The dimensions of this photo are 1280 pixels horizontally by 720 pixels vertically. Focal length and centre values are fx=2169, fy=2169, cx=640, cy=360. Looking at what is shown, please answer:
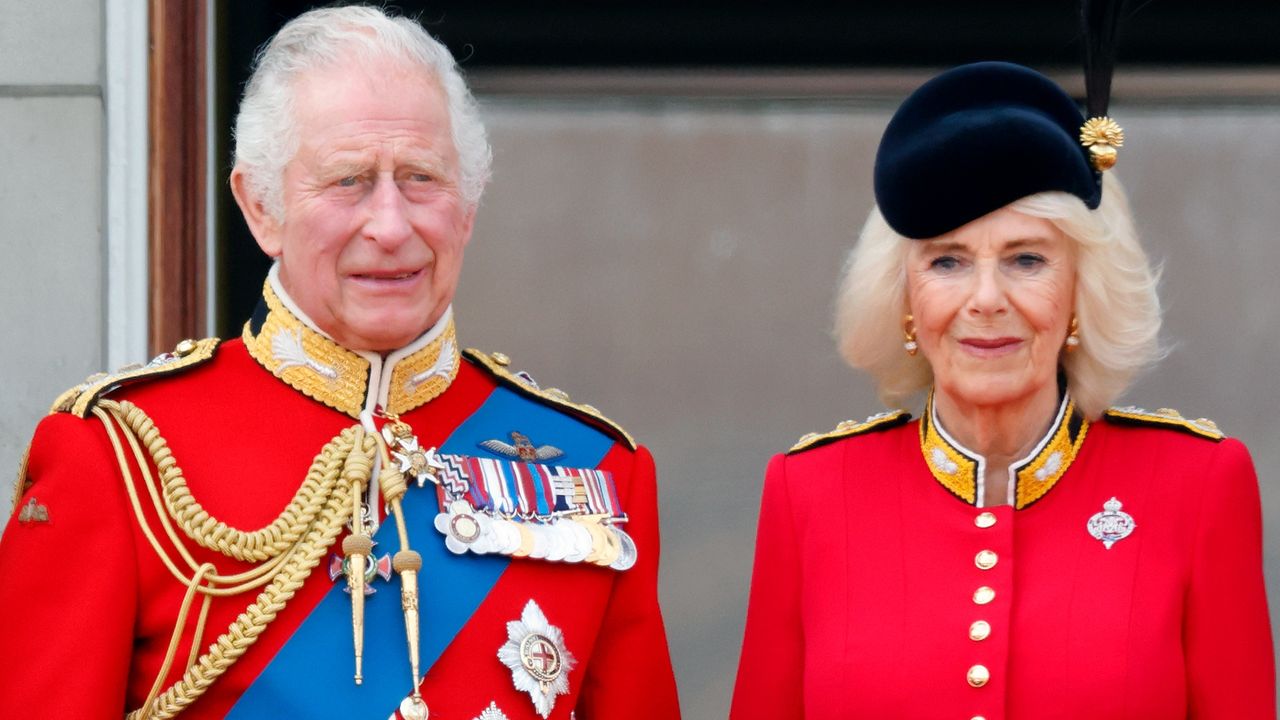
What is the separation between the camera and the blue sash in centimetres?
257

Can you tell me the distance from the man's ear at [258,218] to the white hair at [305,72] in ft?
0.03

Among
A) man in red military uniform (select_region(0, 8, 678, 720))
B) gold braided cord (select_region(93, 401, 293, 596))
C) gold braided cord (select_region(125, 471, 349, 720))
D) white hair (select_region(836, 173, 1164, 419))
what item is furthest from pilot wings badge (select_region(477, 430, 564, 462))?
white hair (select_region(836, 173, 1164, 419))

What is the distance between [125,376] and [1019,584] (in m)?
1.15

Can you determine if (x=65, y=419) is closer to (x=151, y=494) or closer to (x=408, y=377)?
(x=151, y=494)

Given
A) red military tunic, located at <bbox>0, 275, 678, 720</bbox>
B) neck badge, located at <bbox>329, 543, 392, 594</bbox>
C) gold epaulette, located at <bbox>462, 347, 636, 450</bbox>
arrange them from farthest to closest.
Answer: gold epaulette, located at <bbox>462, 347, 636, 450</bbox> < neck badge, located at <bbox>329, 543, 392, 594</bbox> < red military tunic, located at <bbox>0, 275, 678, 720</bbox>

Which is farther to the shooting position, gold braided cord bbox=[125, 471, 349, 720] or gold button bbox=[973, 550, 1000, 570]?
gold button bbox=[973, 550, 1000, 570]

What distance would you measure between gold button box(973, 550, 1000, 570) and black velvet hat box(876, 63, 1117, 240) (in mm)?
417

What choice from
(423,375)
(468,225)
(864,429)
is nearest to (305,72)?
(468,225)

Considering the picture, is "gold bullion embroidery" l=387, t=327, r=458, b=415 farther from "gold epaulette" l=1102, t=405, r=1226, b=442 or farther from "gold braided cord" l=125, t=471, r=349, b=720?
"gold epaulette" l=1102, t=405, r=1226, b=442

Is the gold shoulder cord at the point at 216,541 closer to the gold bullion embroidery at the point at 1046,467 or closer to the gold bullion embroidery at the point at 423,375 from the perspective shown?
the gold bullion embroidery at the point at 423,375

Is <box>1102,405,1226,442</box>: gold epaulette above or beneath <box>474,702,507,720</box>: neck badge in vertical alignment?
above

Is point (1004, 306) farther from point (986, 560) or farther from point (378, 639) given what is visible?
point (378, 639)

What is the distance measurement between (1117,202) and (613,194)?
1547mm

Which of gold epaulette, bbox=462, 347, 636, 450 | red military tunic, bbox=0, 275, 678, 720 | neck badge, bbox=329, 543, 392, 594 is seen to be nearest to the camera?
red military tunic, bbox=0, 275, 678, 720
